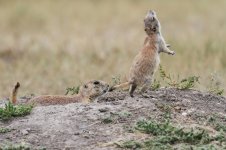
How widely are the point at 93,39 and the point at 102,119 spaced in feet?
28.3

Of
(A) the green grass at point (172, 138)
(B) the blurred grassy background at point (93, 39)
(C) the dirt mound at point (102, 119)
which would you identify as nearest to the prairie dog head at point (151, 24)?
(C) the dirt mound at point (102, 119)

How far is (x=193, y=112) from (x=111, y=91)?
50.3 inches

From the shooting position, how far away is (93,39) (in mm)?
15391

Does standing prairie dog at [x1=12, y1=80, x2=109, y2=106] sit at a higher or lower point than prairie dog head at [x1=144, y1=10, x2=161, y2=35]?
lower

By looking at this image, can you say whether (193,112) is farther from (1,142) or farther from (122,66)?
(122,66)

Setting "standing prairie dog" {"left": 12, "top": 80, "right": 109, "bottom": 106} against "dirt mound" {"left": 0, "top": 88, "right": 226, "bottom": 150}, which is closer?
"dirt mound" {"left": 0, "top": 88, "right": 226, "bottom": 150}

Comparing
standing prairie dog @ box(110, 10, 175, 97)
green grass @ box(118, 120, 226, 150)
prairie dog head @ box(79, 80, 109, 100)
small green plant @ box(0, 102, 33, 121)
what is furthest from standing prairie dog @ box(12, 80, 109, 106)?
green grass @ box(118, 120, 226, 150)

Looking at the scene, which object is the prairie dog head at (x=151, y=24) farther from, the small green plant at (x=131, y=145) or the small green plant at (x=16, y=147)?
the small green plant at (x=16, y=147)

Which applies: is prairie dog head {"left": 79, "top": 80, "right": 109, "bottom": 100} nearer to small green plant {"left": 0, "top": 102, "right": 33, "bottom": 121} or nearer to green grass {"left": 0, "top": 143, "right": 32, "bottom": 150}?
small green plant {"left": 0, "top": 102, "right": 33, "bottom": 121}

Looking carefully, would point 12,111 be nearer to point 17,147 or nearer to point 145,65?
point 17,147

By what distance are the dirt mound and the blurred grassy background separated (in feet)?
4.20

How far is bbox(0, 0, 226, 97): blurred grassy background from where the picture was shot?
38.9ft

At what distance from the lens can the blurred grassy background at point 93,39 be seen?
38.9ft

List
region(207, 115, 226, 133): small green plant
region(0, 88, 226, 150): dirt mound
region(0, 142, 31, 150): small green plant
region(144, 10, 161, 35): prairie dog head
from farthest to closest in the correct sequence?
region(144, 10, 161, 35): prairie dog head → region(207, 115, 226, 133): small green plant → region(0, 88, 226, 150): dirt mound → region(0, 142, 31, 150): small green plant
